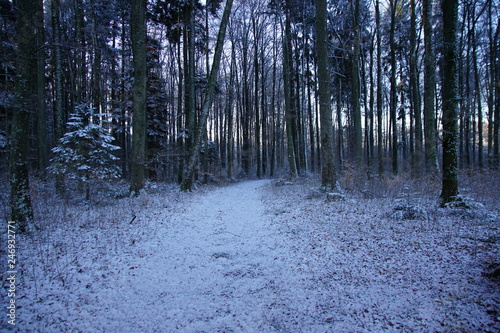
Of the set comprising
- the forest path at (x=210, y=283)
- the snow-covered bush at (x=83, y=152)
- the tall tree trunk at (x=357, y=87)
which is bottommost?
the forest path at (x=210, y=283)

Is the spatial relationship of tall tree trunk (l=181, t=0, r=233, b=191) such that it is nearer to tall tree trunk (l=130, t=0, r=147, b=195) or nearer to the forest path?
tall tree trunk (l=130, t=0, r=147, b=195)

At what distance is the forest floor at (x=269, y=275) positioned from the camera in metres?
2.26

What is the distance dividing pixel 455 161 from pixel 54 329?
25.1ft

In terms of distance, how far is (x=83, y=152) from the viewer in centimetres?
793

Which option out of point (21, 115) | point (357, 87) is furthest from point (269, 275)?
point (357, 87)

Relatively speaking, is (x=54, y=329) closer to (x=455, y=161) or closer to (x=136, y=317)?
(x=136, y=317)

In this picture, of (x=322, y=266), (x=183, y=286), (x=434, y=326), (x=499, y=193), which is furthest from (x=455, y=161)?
(x=183, y=286)

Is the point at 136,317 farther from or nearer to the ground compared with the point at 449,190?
nearer to the ground

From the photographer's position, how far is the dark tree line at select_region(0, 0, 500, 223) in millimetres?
5355

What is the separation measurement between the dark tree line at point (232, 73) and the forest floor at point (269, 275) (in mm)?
1685

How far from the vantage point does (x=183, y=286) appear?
3088mm

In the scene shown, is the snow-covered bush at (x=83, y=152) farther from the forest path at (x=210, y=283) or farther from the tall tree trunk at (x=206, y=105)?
the forest path at (x=210, y=283)

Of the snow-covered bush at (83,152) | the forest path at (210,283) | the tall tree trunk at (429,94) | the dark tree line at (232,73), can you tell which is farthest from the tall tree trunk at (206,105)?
the tall tree trunk at (429,94)

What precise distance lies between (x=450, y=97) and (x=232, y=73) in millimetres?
22803
